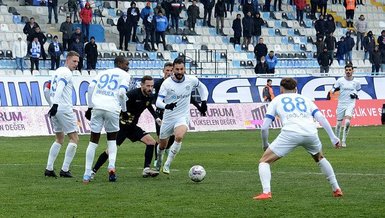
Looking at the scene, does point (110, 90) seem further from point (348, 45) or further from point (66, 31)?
point (348, 45)

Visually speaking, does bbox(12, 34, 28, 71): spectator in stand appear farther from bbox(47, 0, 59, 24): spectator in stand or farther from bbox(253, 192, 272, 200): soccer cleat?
bbox(253, 192, 272, 200): soccer cleat

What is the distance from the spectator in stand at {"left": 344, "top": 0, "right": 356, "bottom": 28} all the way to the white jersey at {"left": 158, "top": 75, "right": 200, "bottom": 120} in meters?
39.2

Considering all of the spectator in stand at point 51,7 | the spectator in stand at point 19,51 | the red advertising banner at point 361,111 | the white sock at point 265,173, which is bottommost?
the red advertising banner at point 361,111

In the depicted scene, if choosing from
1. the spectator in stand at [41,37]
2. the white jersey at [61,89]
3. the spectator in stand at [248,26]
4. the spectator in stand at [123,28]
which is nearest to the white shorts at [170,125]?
the white jersey at [61,89]

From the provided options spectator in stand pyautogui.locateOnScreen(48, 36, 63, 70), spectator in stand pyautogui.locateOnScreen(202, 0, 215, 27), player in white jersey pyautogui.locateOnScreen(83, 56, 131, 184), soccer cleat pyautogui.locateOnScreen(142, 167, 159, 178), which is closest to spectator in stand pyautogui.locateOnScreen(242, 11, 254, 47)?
spectator in stand pyautogui.locateOnScreen(202, 0, 215, 27)

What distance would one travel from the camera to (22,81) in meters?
39.3

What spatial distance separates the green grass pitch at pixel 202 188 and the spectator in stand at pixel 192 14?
24.7 meters

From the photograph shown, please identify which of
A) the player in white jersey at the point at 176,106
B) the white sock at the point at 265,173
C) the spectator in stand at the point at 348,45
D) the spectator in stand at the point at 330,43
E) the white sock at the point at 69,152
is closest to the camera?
the white sock at the point at 265,173

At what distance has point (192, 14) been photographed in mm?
53562

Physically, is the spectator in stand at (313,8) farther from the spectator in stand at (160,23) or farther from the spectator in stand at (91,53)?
the spectator in stand at (91,53)

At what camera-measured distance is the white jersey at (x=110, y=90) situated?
19875 millimetres

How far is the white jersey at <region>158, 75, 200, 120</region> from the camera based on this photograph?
21391 mm

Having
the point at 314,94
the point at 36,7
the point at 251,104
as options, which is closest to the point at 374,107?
the point at 314,94

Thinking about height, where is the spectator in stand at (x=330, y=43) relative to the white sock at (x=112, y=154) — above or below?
below
